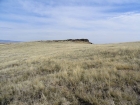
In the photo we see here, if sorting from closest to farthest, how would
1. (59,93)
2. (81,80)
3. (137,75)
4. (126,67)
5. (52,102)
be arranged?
(52,102) < (59,93) < (137,75) < (81,80) < (126,67)

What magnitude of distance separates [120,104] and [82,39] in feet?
152

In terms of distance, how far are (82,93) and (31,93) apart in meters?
1.69

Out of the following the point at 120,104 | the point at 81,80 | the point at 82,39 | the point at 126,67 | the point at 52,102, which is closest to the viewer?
the point at 120,104

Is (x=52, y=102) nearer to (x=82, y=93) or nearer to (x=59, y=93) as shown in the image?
(x=59, y=93)

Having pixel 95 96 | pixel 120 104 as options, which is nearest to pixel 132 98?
pixel 120 104

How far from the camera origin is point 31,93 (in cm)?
509

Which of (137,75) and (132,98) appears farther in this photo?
(137,75)

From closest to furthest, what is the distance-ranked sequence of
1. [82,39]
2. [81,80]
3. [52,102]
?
[52,102], [81,80], [82,39]

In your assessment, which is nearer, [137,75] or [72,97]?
[72,97]

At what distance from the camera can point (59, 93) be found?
4.84 m

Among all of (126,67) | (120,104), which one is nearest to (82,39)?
(126,67)

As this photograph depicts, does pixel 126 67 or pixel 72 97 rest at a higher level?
pixel 126 67

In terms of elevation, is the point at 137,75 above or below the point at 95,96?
Result: above

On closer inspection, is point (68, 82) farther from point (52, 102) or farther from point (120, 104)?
point (120, 104)
